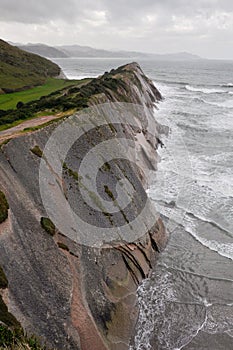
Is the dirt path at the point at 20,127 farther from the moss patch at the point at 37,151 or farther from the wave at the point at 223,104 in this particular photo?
the wave at the point at 223,104

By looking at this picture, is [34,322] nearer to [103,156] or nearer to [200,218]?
[103,156]

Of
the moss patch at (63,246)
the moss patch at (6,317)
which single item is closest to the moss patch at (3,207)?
the moss patch at (63,246)

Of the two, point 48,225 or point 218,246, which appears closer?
point 48,225

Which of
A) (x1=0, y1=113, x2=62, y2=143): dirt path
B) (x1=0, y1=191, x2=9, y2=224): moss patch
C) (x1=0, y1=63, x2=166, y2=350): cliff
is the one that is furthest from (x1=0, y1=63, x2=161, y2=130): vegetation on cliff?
(x1=0, y1=191, x2=9, y2=224): moss patch

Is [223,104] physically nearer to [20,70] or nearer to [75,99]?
[20,70]

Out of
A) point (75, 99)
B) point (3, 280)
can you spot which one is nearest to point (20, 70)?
point (75, 99)

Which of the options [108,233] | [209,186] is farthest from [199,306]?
[209,186]
